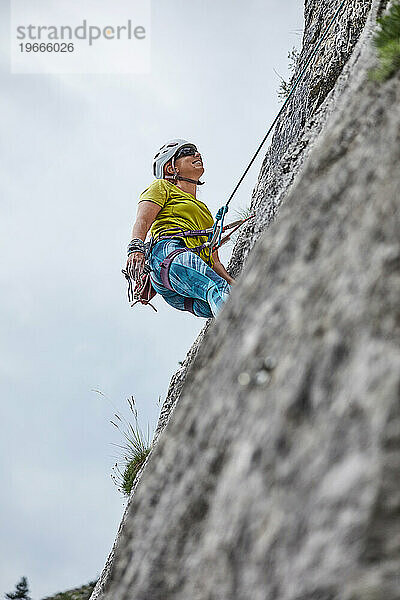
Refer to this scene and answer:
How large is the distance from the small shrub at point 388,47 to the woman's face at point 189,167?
4.53 metres

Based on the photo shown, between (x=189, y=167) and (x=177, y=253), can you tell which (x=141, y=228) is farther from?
(x=189, y=167)

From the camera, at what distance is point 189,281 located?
5699 millimetres

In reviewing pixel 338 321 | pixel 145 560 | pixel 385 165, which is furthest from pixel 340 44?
pixel 145 560

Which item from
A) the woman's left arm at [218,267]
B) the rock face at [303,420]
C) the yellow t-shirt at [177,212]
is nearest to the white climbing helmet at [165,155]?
the yellow t-shirt at [177,212]

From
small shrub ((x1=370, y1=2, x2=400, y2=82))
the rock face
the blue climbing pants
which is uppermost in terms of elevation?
the blue climbing pants

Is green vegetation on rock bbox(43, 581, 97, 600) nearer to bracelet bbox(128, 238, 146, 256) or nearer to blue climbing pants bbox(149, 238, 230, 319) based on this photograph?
blue climbing pants bbox(149, 238, 230, 319)

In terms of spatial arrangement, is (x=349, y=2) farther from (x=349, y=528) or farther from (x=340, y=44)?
(x=349, y=528)

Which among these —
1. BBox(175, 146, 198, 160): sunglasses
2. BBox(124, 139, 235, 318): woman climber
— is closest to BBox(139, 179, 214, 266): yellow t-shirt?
BBox(124, 139, 235, 318): woman climber

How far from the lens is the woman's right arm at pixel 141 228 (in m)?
5.89

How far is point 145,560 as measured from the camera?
2203 mm

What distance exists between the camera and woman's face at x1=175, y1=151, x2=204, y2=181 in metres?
7.10

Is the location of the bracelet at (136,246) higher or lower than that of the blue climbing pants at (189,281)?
higher

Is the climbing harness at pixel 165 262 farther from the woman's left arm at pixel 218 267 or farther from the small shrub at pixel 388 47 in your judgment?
the small shrub at pixel 388 47

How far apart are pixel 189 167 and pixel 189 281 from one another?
2019mm
